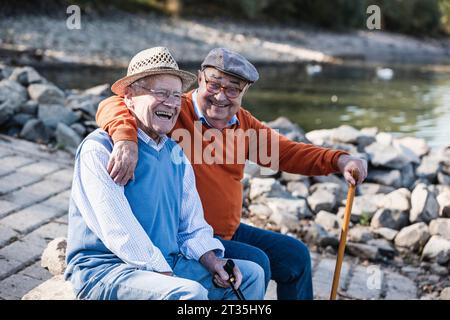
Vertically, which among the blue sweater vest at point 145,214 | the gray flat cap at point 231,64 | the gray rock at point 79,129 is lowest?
the gray rock at point 79,129

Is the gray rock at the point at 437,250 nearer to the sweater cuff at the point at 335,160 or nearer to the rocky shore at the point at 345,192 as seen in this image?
the rocky shore at the point at 345,192

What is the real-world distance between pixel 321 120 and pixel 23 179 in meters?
8.92

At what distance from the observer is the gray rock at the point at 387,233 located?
5957 millimetres

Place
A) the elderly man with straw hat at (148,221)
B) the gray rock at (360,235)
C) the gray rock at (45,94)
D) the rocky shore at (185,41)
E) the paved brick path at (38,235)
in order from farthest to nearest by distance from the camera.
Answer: the rocky shore at (185,41)
the gray rock at (45,94)
the gray rock at (360,235)
the paved brick path at (38,235)
the elderly man with straw hat at (148,221)

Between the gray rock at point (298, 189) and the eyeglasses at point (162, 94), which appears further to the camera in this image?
the gray rock at point (298, 189)

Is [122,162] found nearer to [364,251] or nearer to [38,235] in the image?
[38,235]

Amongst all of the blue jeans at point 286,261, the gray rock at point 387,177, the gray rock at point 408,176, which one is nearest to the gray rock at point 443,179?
the gray rock at point 408,176

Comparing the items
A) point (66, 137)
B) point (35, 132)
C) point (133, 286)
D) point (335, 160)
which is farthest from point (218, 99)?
point (35, 132)

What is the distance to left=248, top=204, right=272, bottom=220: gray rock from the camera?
19.7 feet

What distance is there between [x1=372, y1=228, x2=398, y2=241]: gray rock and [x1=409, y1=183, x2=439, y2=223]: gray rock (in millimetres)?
319

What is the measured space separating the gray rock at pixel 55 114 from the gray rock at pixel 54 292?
4.77 metres

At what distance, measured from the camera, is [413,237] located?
582cm

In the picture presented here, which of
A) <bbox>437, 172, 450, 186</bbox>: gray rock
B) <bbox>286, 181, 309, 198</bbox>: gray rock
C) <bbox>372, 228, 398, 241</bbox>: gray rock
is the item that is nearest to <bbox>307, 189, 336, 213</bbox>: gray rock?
<bbox>286, 181, 309, 198</bbox>: gray rock

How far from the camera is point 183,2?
108 feet
